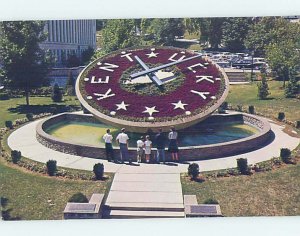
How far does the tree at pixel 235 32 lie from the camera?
15270 mm

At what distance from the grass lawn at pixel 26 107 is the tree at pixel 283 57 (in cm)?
891

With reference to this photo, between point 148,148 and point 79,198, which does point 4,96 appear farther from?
point 79,198

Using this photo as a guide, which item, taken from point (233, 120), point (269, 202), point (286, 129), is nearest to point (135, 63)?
point (233, 120)

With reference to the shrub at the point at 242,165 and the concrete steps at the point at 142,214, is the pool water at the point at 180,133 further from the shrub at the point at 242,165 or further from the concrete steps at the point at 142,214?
the concrete steps at the point at 142,214

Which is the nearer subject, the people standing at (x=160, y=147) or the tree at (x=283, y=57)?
the people standing at (x=160, y=147)

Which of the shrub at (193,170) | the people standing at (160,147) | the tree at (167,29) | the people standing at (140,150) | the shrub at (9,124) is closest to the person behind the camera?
the shrub at (193,170)

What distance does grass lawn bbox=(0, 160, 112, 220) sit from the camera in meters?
12.1

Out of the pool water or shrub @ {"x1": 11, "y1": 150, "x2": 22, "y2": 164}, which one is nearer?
shrub @ {"x1": 11, "y1": 150, "x2": 22, "y2": 164}

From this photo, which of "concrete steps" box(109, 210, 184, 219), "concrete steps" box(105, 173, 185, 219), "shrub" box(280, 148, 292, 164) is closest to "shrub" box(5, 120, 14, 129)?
"concrete steps" box(105, 173, 185, 219)

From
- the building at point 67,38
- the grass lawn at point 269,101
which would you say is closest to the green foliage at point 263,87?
the grass lawn at point 269,101

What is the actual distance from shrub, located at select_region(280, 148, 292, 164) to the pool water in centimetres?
287

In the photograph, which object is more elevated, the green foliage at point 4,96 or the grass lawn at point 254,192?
the green foliage at point 4,96

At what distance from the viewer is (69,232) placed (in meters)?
11.6

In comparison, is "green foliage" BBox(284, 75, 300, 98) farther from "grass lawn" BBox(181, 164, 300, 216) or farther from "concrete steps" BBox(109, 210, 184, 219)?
"concrete steps" BBox(109, 210, 184, 219)
